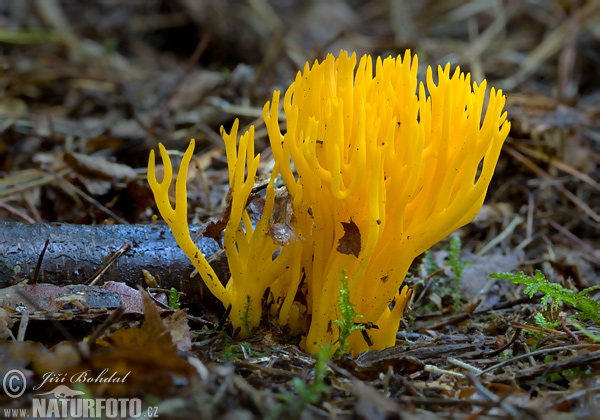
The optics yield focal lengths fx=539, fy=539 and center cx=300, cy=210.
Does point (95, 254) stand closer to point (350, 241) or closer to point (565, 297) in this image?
point (350, 241)

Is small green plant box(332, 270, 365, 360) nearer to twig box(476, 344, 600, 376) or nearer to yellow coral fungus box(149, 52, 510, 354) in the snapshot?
yellow coral fungus box(149, 52, 510, 354)

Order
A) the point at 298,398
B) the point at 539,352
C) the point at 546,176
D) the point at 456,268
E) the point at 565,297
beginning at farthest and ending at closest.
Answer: the point at 546,176, the point at 456,268, the point at 565,297, the point at 539,352, the point at 298,398

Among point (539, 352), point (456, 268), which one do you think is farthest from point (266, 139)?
point (539, 352)

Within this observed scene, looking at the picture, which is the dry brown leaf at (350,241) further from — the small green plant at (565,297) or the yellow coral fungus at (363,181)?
the small green plant at (565,297)

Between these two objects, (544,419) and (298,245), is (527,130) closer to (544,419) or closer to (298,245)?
(298,245)

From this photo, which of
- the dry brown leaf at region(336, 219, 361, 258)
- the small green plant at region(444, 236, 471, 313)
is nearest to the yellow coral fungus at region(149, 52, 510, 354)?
the dry brown leaf at region(336, 219, 361, 258)

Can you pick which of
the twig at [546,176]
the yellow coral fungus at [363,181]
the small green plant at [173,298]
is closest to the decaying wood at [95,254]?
Result: the small green plant at [173,298]

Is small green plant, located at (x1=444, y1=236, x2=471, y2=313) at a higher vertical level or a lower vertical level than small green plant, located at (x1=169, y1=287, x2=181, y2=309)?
higher
